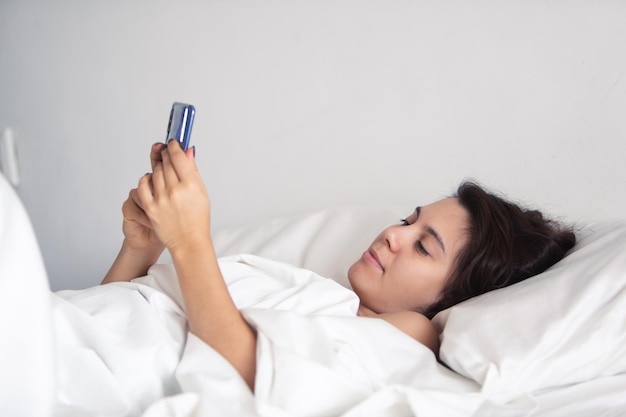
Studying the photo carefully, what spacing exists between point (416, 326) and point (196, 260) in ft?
1.29

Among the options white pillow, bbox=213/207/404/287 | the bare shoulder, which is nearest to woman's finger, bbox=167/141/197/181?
the bare shoulder

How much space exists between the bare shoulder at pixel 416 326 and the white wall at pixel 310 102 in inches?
27.2

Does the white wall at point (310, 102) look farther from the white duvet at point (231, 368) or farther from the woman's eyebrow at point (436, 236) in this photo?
the white duvet at point (231, 368)

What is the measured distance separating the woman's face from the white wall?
0.56 meters

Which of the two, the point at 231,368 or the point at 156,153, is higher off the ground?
the point at 156,153

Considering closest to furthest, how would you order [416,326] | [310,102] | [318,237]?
[416,326], [318,237], [310,102]

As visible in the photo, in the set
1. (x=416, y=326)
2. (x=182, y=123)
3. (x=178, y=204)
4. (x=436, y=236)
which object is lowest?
(x=416, y=326)

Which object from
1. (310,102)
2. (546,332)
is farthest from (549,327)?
(310,102)

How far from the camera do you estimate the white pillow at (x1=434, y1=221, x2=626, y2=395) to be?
1010mm

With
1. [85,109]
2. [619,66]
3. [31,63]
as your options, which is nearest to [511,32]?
[619,66]

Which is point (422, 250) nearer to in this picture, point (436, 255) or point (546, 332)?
point (436, 255)

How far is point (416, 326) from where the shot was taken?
1.16 m

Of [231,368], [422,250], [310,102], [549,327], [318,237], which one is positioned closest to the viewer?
[231,368]

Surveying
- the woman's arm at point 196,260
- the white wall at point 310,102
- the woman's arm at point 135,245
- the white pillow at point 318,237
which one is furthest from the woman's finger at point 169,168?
the white wall at point 310,102
